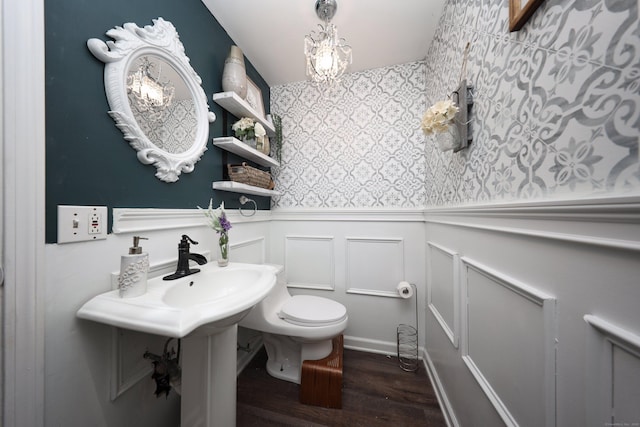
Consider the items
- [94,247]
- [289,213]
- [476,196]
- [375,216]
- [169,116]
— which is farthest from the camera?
[289,213]

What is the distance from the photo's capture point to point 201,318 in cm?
58

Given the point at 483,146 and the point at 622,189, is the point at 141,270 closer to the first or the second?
the point at 622,189

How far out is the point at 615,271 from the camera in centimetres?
38

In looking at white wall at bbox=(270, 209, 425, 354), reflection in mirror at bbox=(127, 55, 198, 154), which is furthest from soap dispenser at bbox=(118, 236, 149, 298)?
white wall at bbox=(270, 209, 425, 354)

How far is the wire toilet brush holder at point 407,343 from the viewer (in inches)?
62.4

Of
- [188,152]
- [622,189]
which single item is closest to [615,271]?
[622,189]

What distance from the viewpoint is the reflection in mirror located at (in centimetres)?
86

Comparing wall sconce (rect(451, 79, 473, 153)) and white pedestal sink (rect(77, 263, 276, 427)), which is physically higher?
wall sconce (rect(451, 79, 473, 153))

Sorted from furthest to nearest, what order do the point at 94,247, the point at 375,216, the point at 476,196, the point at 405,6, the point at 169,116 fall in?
the point at 375,216, the point at 405,6, the point at 169,116, the point at 476,196, the point at 94,247

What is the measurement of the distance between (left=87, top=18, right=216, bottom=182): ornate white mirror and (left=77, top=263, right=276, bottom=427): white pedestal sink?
0.52 metres

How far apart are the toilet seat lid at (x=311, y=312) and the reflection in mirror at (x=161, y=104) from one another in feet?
3.76

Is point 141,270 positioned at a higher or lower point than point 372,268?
higher

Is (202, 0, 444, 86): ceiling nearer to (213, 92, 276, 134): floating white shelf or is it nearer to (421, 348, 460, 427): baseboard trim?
(213, 92, 276, 134): floating white shelf

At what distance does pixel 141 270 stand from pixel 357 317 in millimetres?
1555
